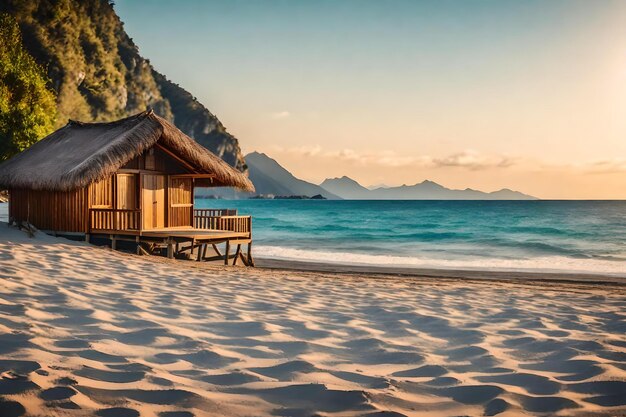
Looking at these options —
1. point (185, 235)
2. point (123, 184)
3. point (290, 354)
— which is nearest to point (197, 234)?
point (185, 235)

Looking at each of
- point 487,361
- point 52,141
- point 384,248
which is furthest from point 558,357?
point 384,248

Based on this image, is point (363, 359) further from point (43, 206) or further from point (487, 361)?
Result: point (43, 206)

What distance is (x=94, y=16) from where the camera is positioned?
86.8m

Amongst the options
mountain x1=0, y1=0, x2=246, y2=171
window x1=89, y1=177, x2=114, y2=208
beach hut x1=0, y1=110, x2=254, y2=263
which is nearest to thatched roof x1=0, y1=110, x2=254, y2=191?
beach hut x1=0, y1=110, x2=254, y2=263

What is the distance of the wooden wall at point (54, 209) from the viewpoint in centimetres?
1550

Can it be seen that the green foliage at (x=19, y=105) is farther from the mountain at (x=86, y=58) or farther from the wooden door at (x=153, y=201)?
the mountain at (x=86, y=58)

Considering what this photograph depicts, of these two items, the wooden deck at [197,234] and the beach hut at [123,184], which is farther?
the wooden deck at [197,234]

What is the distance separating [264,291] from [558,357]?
4921mm

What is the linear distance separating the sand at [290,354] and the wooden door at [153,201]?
9.22m

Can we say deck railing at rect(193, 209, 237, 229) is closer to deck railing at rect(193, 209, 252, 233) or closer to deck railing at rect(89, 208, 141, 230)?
deck railing at rect(193, 209, 252, 233)

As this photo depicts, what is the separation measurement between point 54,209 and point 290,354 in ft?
45.9

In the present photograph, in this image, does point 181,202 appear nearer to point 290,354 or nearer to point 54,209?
point 54,209

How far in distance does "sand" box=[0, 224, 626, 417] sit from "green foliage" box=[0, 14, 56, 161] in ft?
53.2

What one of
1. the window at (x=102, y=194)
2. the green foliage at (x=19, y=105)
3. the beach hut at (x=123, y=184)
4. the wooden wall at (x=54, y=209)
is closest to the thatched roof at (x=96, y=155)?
the beach hut at (x=123, y=184)
